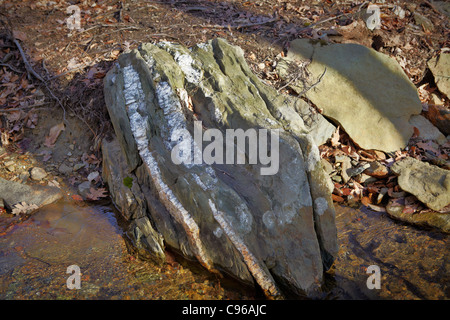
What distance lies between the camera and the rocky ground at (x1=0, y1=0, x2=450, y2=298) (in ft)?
16.5

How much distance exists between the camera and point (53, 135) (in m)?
5.44

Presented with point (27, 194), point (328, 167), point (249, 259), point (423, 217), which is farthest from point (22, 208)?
point (423, 217)

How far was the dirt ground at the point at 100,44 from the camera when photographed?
17.5 ft

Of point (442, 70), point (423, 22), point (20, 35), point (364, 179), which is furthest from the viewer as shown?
point (423, 22)

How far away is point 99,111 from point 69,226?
71.8 inches

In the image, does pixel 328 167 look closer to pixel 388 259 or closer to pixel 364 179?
pixel 364 179

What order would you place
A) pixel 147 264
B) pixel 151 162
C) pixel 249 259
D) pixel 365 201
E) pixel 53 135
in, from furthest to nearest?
pixel 53 135
pixel 365 201
pixel 151 162
pixel 147 264
pixel 249 259

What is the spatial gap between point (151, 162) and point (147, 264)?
1158 millimetres

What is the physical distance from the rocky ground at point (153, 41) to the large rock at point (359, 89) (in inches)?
7.5

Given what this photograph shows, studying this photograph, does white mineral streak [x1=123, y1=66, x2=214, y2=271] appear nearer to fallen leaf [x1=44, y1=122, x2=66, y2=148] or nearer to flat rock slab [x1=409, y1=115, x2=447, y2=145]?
fallen leaf [x1=44, y1=122, x2=66, y2=148]

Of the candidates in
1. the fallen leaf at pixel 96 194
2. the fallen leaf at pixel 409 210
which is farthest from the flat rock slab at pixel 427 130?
the fallen leaf at pixel 96 194

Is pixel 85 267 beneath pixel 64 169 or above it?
beneath

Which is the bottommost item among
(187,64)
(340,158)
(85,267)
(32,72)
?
(85,267)
